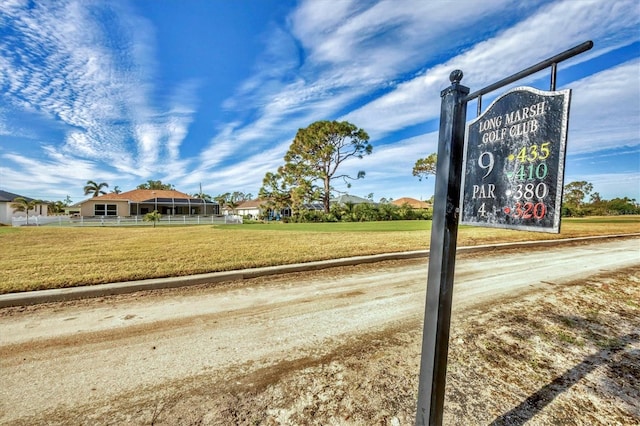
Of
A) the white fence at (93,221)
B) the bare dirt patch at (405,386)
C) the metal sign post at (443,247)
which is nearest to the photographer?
the metal sign post at (443,247)

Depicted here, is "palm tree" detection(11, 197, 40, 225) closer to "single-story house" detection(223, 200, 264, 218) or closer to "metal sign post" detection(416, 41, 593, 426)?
"single-story house" detection(223, 200, 264, 218)

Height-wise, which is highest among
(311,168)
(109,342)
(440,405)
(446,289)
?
(311,168)

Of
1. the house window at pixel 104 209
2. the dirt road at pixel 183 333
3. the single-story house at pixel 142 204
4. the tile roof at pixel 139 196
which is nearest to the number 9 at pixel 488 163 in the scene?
the dirt road at pixel 183 333

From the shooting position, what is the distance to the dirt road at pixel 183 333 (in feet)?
7.23

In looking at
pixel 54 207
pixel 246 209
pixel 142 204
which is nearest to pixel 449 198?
pixel 142 204

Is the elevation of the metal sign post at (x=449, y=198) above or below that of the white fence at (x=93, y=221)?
above

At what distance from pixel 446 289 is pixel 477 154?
92cm

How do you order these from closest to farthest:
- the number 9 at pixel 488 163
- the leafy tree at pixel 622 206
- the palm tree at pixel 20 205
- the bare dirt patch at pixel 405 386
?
the number 9 at pixel 488 163 → the bare dirt patch at pixel 405 386 → the palm tree at pixel 20 205 → the leafy tree at pixel 622 206

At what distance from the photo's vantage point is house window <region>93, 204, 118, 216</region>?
3488 centimetres

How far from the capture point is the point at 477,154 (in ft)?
6.30

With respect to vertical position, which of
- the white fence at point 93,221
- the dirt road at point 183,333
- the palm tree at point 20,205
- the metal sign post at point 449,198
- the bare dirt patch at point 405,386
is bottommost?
the white fence at point 93,221

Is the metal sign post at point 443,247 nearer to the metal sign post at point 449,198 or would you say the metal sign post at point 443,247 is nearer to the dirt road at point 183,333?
the metal sign post at point 449,198

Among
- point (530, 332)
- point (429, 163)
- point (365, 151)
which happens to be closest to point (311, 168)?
point (365, 151)

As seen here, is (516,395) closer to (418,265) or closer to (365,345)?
(365,345)
